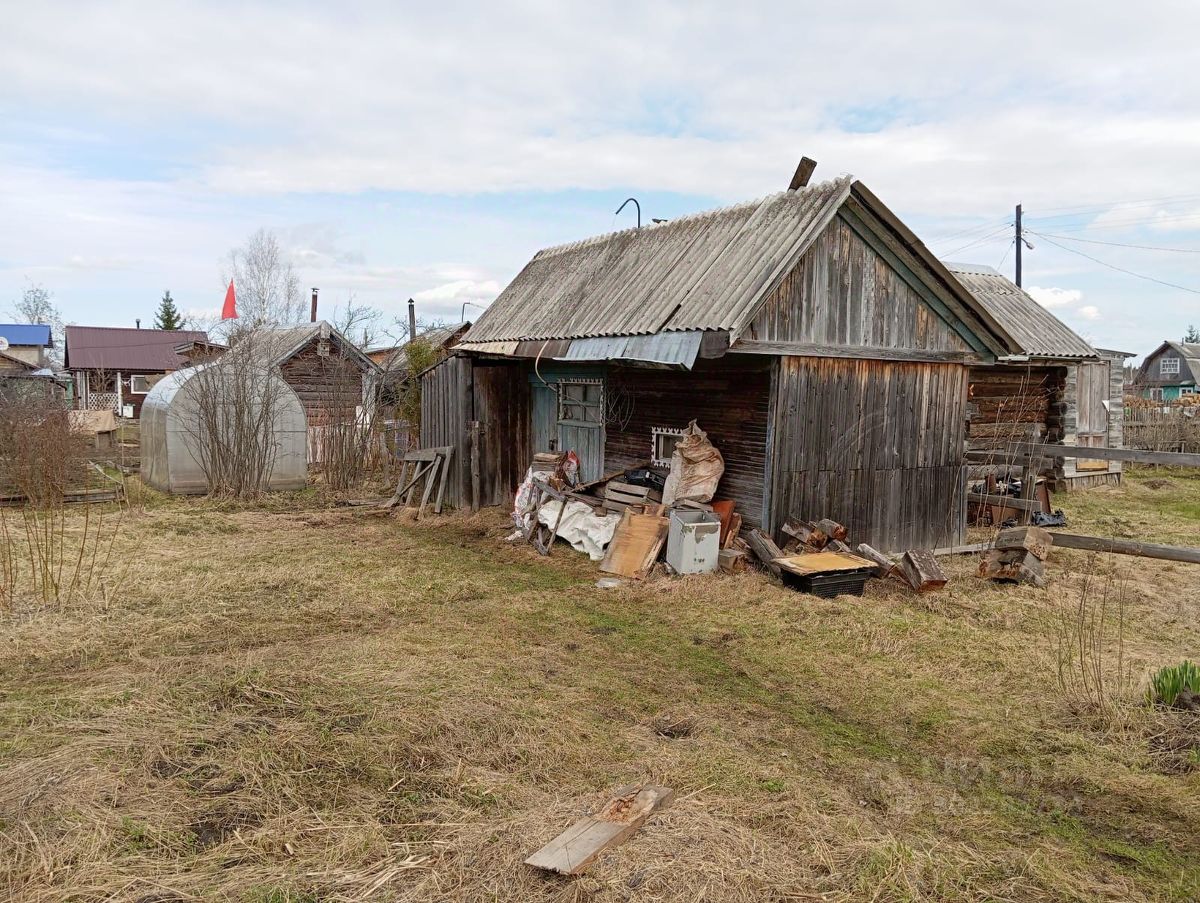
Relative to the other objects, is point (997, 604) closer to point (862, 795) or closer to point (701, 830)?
point (862, 795)

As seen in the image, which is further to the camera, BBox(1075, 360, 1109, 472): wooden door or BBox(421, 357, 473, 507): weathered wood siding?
BBox(1075, 360, 1109, 472): wooden door

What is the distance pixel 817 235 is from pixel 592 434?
15.1 feet

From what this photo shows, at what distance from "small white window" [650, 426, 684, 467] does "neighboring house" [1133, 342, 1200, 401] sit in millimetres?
49491

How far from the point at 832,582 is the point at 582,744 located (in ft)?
14.9

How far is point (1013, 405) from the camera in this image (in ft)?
54.2

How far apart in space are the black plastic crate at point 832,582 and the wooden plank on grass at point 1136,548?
256 cm

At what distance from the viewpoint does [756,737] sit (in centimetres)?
511

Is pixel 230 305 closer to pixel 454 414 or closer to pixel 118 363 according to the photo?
pixel 454 414

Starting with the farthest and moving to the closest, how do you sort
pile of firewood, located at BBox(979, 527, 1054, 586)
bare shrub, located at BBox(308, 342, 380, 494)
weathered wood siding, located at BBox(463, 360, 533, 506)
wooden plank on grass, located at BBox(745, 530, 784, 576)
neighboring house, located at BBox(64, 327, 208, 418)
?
neighboring house, located at BBox(64, 327, 208, 418) → bare shrub, located at BBox(308, 342, 380, 494) → weathered wood siding, located at BBox(463, 360, 533, 506) → pile of firewood, located at BBox(979, 527, 1054, 586) → wooden plank on grass, located at BBox(745, 530, 784, 576)

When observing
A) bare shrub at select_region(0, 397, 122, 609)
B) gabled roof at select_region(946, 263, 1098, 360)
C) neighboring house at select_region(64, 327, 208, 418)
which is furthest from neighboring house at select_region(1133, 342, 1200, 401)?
neighboring house at select_region(64, 327, 208, 418)

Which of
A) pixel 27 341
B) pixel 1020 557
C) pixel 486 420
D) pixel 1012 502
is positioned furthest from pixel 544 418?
pixel 27 341

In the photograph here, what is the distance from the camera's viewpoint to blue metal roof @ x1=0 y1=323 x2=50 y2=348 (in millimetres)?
62562

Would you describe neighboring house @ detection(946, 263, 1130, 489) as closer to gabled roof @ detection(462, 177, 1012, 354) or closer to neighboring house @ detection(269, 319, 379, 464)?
gabled roof @ detection(462, 177, 1012, 354)

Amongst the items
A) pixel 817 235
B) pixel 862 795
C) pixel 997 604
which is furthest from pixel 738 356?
pixel 862 795
